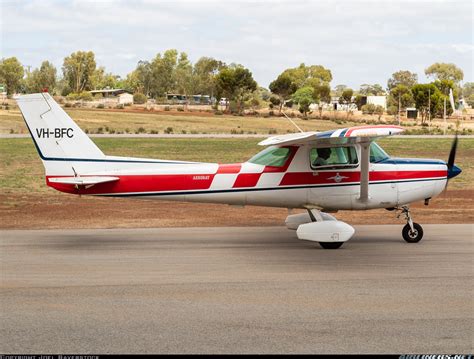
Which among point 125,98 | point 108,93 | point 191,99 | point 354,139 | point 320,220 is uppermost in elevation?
point 354,139

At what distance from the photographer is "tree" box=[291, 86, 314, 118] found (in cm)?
9188

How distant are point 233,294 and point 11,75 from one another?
13868cm

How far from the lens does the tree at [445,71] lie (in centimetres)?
17675

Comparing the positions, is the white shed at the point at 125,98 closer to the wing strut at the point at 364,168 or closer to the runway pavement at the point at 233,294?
the runway pavement at the point at 233,294

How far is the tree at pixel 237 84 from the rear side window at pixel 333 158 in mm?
86654

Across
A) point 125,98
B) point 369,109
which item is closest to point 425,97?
point 369,109

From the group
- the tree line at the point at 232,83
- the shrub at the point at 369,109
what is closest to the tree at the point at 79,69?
the tree line at the point at 232,83

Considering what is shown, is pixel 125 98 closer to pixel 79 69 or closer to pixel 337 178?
pixel 79 69

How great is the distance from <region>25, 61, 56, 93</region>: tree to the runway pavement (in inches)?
4400

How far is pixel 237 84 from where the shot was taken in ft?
342

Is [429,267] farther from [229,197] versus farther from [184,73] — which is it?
[184,73]

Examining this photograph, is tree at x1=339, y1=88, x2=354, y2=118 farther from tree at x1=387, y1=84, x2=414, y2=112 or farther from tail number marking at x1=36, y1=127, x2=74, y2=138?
tail number marking at x1=36, y1=127, x2=74, y2=138

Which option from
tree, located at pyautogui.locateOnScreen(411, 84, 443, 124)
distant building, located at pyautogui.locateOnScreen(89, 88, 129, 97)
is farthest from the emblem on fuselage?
distant building, located at pyautogui.locateOnScreen(89, 88, 129, 97)

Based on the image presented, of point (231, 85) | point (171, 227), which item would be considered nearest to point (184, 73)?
point (231, 85)
